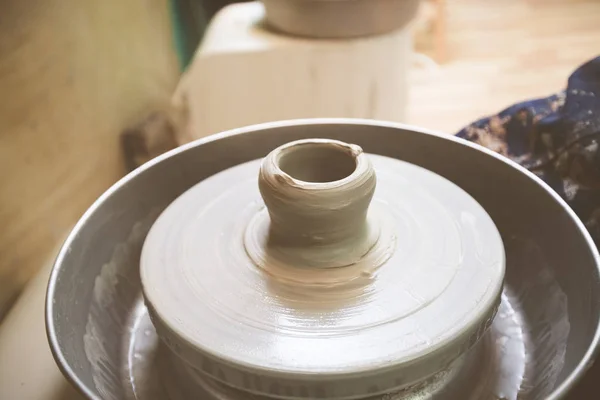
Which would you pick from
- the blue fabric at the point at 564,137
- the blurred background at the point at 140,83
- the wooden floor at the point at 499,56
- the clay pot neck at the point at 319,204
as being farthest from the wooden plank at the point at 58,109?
the wooden floor at the point at 499,56

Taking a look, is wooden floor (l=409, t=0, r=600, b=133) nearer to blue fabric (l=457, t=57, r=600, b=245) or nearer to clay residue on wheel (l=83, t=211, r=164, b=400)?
blue fabric (l=457, t=57, r=600, b=245)

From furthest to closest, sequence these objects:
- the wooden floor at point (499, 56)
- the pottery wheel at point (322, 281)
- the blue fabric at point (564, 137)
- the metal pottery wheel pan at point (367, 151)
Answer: the wooden floor at point (499, 56) → the blue fabric at point (564, 137) → the metal pottery wheel pan at point (367, 151) → the pottery wheel at point (322, 281)

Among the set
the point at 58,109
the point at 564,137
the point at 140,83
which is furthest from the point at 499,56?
the point at 58,109

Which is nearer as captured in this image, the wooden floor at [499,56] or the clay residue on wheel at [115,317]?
the clay residue on wheel at [115,317]

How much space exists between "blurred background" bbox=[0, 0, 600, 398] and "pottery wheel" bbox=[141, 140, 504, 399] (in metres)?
0.41

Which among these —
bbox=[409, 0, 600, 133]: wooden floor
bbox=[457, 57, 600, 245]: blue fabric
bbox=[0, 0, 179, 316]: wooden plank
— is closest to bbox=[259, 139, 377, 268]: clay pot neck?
bbox=[457, 57, 600, 245]: blue fabric

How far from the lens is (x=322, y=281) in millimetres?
797

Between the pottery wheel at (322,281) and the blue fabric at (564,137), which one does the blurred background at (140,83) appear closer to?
the pottery wheel at (322,281)

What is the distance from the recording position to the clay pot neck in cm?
77

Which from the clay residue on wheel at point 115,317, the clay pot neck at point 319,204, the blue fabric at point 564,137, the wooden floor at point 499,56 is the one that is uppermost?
the clay pot neck at point 319,204

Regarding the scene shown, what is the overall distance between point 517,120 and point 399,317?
0.70 metres

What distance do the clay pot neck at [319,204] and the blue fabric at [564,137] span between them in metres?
0.46

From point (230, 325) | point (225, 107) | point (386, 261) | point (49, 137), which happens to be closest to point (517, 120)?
point (386, 261)

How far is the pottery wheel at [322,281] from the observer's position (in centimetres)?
71
